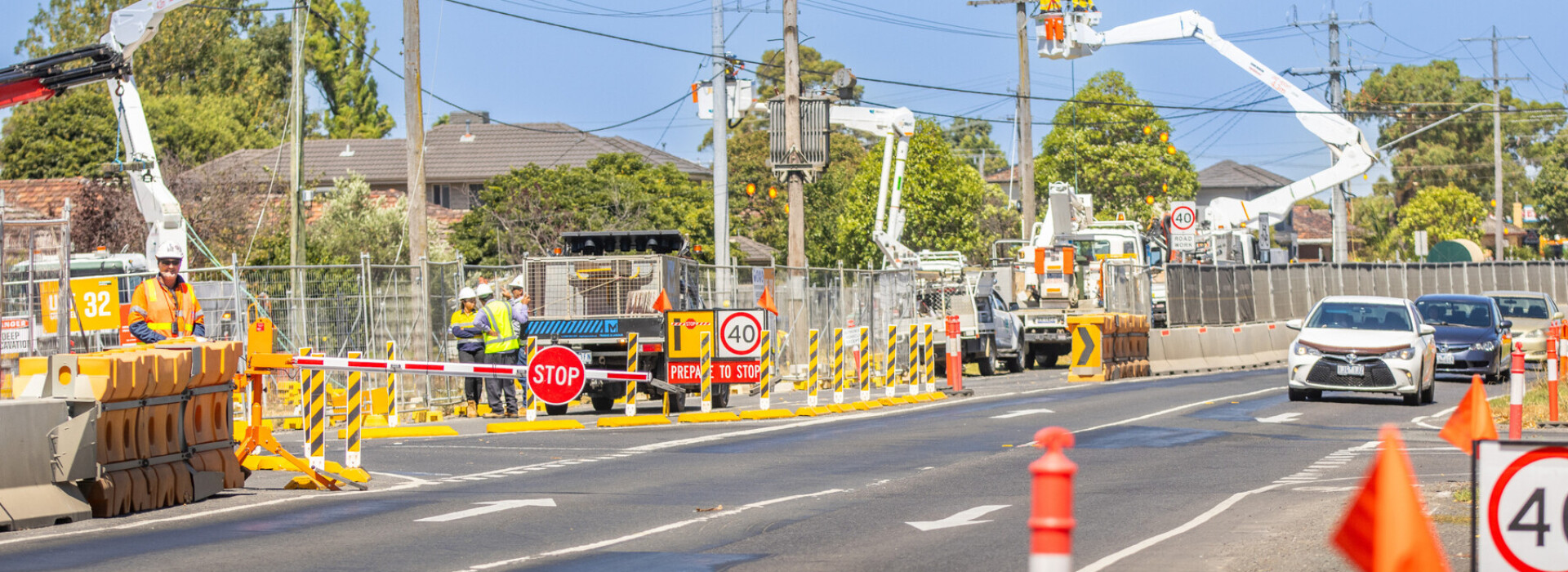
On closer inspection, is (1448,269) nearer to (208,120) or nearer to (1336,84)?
(1336,84)

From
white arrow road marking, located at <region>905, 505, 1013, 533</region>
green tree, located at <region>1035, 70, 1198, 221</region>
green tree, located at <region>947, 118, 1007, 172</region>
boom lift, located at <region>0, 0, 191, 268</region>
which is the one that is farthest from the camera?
green tree, located at <region>947, 118, 1007, 172</region>

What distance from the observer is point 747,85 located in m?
33.8

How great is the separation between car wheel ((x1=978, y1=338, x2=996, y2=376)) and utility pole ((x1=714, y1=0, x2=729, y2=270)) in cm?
583

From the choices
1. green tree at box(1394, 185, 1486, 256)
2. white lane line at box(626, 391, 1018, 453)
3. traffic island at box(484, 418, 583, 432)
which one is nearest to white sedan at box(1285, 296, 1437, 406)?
white lane line at box(626, 391, 1018, 453)

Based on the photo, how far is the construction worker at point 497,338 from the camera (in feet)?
69.6

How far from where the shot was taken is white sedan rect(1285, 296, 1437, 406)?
2094 cm

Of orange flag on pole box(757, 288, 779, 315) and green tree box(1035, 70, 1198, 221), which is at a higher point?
green tree box(1035, 70, 1198, 221)

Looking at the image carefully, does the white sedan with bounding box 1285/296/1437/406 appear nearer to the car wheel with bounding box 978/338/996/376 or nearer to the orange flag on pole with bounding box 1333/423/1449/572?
the car wheel with bounding box 978/338/996/376

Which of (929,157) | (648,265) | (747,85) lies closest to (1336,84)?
(929,157)

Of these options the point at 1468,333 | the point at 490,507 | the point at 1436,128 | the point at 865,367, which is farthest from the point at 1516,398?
the point at 1436,128

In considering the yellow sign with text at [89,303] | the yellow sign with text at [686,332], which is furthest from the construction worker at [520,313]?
the yellow sign with text at [89,303]

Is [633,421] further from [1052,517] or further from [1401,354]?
[1052,517]

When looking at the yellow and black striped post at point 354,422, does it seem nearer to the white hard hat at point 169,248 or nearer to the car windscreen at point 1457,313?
the white hard hat at point 169,248

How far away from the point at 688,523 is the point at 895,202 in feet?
87.9
